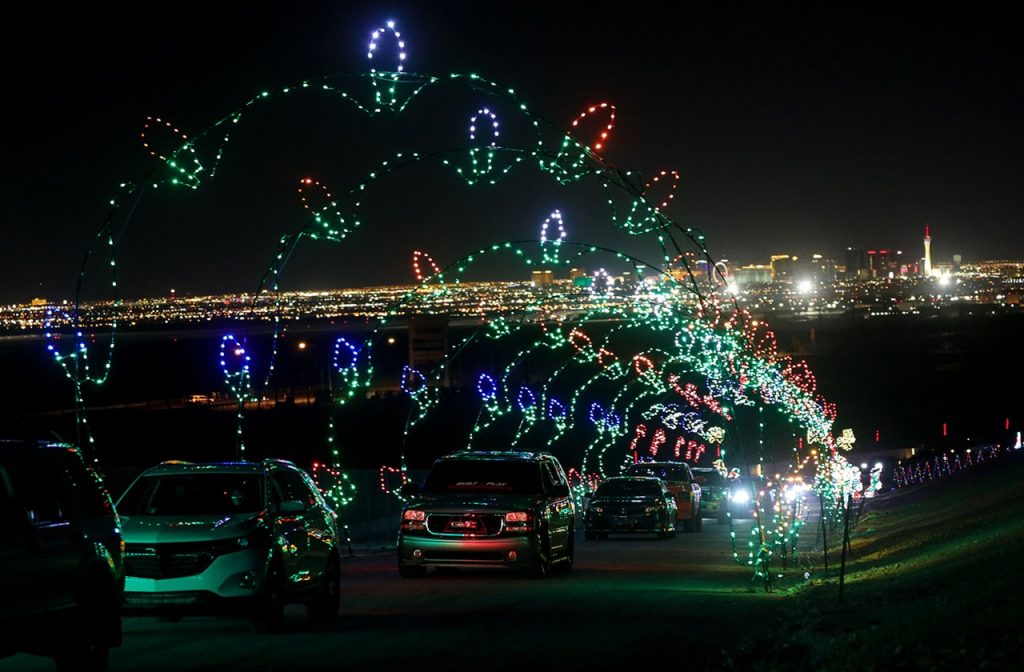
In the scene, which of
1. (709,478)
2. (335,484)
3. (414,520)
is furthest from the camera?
(709,478)

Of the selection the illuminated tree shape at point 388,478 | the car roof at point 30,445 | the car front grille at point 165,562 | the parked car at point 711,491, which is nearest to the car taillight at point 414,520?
the car front grille at point 165,562

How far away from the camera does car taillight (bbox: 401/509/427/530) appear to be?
70.2 feet

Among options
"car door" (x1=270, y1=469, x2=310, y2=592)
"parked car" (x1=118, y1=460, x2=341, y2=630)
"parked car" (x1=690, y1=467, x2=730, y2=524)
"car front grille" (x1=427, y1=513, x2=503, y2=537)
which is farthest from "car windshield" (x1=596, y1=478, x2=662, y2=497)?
"car door" (x1=270, y1=469, x2=310, y2=592)

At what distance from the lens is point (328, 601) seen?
16359 mm

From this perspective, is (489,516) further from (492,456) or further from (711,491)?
(711,491)

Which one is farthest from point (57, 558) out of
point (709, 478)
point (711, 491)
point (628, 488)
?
point (711, 491)

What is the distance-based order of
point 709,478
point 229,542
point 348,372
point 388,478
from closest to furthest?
point 229,542 < point 388,478 < point 709,478 < point 348,372

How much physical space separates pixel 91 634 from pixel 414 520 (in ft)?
31.9

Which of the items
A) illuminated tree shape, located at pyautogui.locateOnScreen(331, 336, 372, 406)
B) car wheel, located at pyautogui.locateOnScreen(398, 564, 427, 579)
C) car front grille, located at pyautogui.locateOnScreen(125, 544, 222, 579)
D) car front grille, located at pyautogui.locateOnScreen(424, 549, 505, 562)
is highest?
illuminated tree shape, located at pyautogui.locateOnScreen(331, 336, 372, 406)

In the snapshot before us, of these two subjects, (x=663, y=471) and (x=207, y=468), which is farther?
(x=663, y=471)

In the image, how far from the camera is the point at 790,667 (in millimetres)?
12320

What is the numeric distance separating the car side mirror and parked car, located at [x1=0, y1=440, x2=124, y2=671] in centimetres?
311

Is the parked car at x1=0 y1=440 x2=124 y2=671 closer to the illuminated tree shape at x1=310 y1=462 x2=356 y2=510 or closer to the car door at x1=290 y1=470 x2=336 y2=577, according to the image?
the car door at x1=290 y1=470 x2=336 y2=577

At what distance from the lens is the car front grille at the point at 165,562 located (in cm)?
1455
